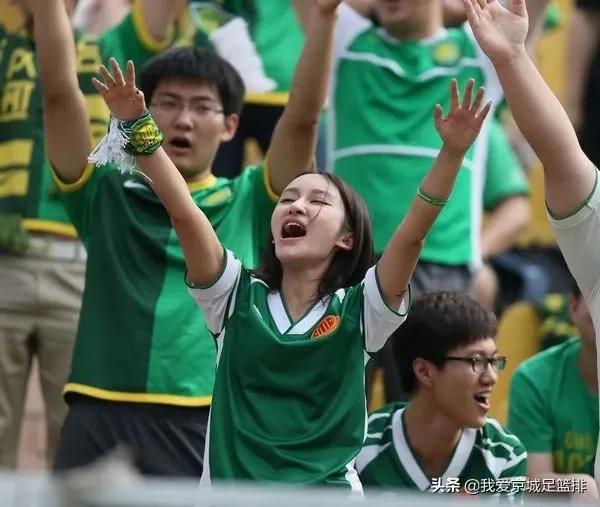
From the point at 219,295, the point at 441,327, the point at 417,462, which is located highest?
the point at 219,295

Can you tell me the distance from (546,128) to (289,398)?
88cm

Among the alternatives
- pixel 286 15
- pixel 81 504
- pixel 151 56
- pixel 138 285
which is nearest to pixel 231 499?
pixel 81 504

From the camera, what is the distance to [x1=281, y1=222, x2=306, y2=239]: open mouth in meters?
4.30

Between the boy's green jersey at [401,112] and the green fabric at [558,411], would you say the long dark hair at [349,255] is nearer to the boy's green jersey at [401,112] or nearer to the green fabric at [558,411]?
the green fabric at [558,411]

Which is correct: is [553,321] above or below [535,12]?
below

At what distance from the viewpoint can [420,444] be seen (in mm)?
5098

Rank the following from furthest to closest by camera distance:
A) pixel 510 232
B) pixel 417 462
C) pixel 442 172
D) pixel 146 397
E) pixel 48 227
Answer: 1. pixel 510 232
2. pixel 48 227
3. pixel 417 462
4. pixel 146 397
5. pixel 442 172

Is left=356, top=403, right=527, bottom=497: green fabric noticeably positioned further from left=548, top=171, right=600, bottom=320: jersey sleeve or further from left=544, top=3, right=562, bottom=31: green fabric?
left=544, top=3, right=562, bottom=31: green fabric

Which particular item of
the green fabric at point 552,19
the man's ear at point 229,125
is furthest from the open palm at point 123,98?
the green fabric at point 552,19

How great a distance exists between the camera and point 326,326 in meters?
4.17

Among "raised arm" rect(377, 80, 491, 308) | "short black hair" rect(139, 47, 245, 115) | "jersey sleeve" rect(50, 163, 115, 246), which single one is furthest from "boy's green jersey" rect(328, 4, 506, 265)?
"raised arm" rect(377, 80, 491, 308)

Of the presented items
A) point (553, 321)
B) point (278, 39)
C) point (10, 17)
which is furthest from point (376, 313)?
point (553, 321)

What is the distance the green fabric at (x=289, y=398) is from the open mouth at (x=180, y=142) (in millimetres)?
926

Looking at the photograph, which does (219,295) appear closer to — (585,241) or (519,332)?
(585,241)
